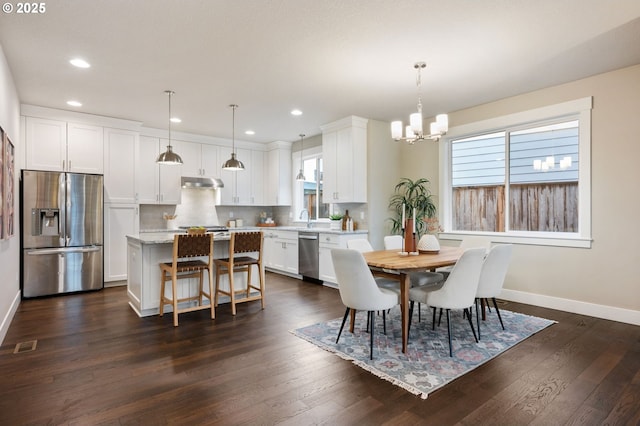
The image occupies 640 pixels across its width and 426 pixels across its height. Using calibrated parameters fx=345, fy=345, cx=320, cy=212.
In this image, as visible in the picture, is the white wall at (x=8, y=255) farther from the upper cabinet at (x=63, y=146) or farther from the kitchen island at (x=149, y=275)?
the kitchen island at (x=149, y=275)

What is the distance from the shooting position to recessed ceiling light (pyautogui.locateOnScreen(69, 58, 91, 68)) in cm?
340

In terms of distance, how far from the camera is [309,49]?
3.17m

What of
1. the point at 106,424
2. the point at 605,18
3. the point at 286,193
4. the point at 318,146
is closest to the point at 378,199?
the point at 318,146

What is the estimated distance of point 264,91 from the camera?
427 centimetres

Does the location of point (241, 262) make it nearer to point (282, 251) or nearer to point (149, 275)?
point (149, 275)

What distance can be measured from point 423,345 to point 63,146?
18.4ft

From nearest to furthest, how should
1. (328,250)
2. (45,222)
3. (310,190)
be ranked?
(45,222)
(328,250)
(310,190)

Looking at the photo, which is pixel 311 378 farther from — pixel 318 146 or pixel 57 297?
pixel 318 146

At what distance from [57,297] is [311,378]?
4.32 meters

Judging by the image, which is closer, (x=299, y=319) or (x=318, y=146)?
(x=299, y=319)

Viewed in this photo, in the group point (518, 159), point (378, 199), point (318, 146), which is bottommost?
point (378, 199)

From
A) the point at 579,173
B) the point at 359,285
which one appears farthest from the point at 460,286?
the point at 579,173

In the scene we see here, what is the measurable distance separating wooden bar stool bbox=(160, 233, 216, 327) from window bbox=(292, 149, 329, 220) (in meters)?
3.15

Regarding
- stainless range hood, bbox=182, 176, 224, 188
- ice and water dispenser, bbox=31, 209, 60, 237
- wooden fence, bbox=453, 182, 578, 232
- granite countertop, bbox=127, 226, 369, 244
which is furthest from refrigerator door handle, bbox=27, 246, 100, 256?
wooden fence, bbox=453, 182, 578, 232
